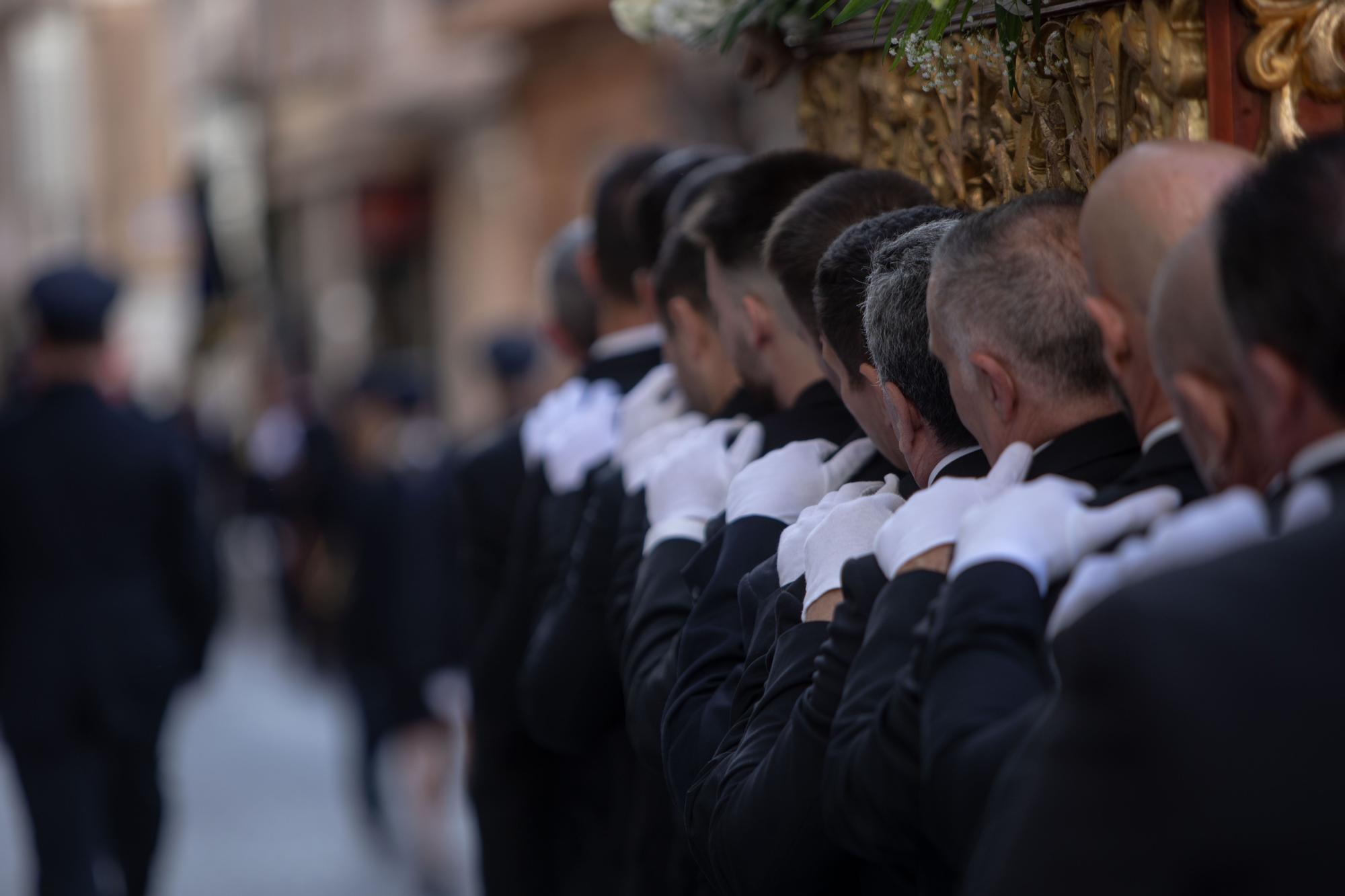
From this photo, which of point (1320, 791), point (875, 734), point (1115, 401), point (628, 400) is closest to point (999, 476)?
point (1115, 401)

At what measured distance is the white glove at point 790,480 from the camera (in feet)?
9.25

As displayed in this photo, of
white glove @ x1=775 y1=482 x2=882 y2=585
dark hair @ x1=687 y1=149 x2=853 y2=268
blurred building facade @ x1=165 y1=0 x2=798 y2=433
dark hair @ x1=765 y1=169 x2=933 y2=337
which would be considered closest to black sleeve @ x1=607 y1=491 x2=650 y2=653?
dark hair @ x1=687 y1=149 x2=853 y2=268

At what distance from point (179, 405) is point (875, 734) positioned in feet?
49.8

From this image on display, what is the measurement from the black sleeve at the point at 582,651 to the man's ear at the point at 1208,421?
2013mm

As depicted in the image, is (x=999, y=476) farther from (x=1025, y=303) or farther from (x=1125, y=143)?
(x=1125, y=143)

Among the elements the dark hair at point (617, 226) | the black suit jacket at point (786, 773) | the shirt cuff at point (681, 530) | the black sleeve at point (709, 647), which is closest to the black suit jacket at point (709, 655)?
the black sleeve at point (709, 647)

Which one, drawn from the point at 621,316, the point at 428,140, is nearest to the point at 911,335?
the point at 621,316

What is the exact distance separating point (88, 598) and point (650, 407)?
93.1 inches

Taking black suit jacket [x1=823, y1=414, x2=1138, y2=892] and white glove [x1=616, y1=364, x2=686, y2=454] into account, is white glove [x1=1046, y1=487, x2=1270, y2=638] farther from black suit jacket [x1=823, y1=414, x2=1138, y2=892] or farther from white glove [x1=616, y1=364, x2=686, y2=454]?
white glove [x1=616, y1=364, x2=686, y2=454]

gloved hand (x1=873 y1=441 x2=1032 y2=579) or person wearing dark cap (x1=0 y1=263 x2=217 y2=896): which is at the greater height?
gloved hand (x1=873 y1=441 x2=1032 y2=579)

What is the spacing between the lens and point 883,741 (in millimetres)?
1990

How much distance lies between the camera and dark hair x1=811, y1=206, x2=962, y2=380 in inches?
102

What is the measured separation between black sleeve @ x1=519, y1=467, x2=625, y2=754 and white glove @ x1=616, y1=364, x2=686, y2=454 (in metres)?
0.15

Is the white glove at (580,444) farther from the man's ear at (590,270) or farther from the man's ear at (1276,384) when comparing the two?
the man's ear at (1276,384)
